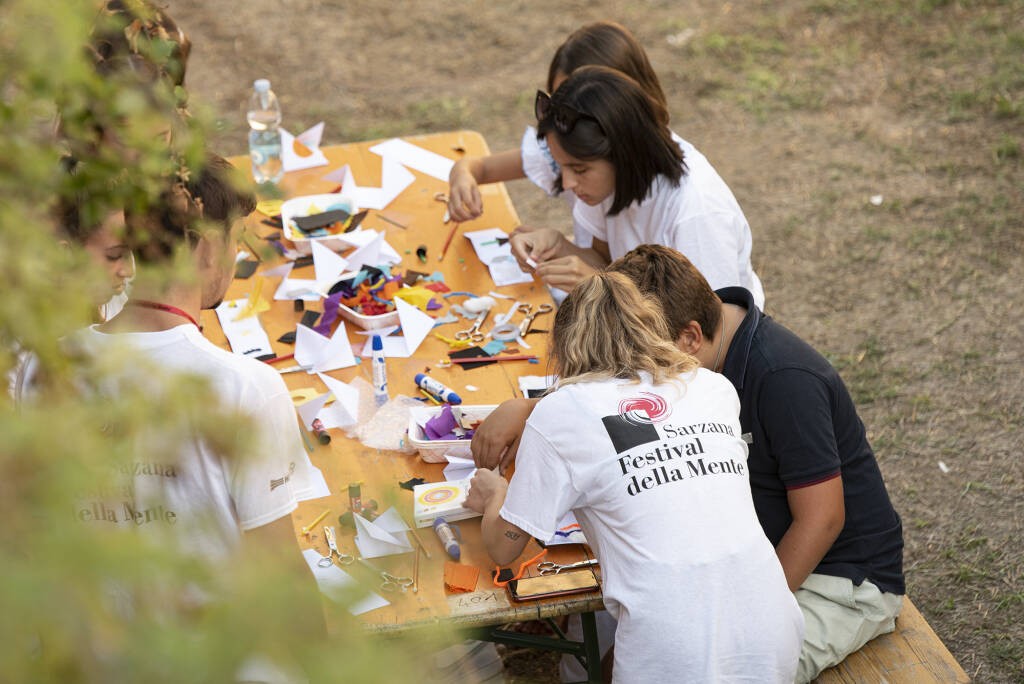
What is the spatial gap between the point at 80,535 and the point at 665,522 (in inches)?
55.4

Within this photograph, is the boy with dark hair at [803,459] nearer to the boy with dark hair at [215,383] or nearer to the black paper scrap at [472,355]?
the black paper scrap at [472,355]

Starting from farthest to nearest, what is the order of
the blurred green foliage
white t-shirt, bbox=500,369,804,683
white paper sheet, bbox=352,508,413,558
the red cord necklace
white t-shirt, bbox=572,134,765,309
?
white t-shirt, bbox=572,134,765,309 → white paper sheet, bbox=352,508,413,558 → white t-shirt, bbox=500,369,804,683 → the red cord necklace → the blurred green foliage

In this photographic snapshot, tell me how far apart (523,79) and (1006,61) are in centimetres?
299

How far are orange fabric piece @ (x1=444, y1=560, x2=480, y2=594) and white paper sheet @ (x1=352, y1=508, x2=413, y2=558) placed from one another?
11 cm

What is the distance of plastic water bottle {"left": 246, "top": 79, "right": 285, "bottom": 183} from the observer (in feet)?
11.5

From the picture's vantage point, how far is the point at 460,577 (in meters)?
1.95

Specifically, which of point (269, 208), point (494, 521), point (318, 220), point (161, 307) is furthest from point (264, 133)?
point (494, 521)

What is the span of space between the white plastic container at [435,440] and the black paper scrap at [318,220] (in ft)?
3.29

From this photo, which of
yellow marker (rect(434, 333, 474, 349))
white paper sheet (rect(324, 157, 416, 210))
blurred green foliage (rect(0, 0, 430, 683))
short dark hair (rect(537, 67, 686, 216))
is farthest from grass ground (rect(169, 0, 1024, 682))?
blurred green foliage (rect(0, 0, 430, 683))

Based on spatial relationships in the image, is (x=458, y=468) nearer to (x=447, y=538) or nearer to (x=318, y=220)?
(x=447, y=538)

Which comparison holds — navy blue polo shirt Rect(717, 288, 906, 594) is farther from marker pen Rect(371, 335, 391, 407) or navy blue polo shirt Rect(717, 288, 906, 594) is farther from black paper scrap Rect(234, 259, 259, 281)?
black paper scrap Rect(234, 259, 259, 281)

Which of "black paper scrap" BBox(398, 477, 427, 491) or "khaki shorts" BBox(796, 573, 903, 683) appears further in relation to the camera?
"black paper scrap" BBox(398, 477, 427, 491)

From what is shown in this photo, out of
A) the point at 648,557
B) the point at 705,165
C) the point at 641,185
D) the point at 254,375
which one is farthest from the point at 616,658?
the point at 705,165

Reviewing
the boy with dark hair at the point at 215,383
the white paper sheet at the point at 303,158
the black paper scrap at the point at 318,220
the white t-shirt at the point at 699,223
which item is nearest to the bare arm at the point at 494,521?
the boy with dark hair at the point at 215,383
